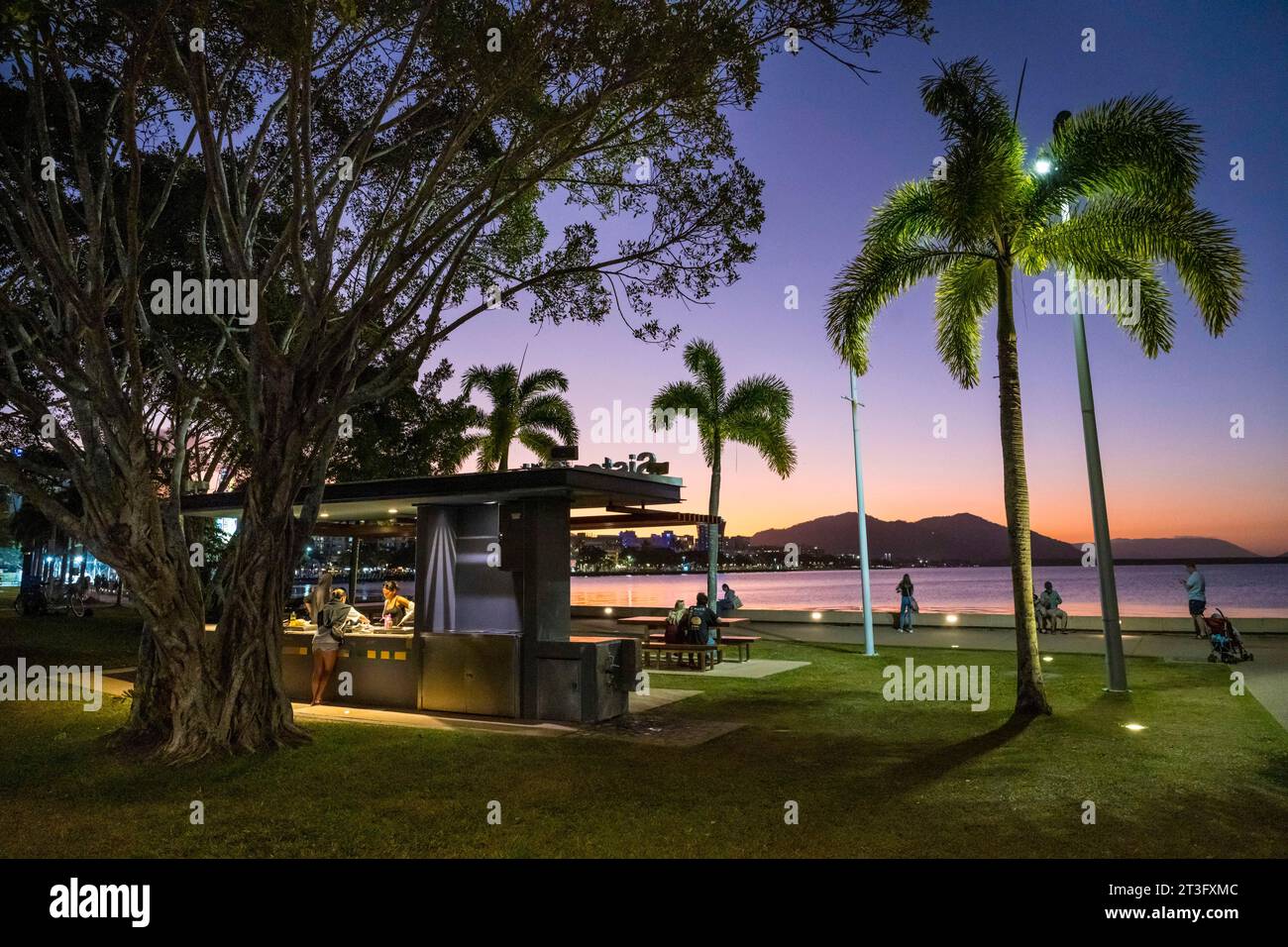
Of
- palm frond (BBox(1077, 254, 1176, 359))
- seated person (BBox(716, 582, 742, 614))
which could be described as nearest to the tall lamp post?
palm frond (BBox(1077, 254, 1176, 359))

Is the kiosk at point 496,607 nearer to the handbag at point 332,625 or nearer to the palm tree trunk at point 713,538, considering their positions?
the handbag at point 332,625

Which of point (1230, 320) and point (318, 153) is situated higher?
point (318, 153)

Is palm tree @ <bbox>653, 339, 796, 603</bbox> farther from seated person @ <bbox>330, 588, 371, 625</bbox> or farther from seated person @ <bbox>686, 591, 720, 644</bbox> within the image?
seated person @ <bbox>330, 588, 371, 625</bbox>

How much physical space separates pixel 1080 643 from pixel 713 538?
962 cm

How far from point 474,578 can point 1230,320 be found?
423 inches

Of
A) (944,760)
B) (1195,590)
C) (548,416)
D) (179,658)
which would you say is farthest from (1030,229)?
(548,416)

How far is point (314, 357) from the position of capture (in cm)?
1007

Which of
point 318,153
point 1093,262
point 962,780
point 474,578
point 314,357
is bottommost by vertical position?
point 962,780

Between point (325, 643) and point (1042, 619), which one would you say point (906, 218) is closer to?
point (325, 643)

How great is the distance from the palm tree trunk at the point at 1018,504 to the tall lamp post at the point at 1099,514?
1.76 meters

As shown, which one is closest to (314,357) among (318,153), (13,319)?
(13,319)
